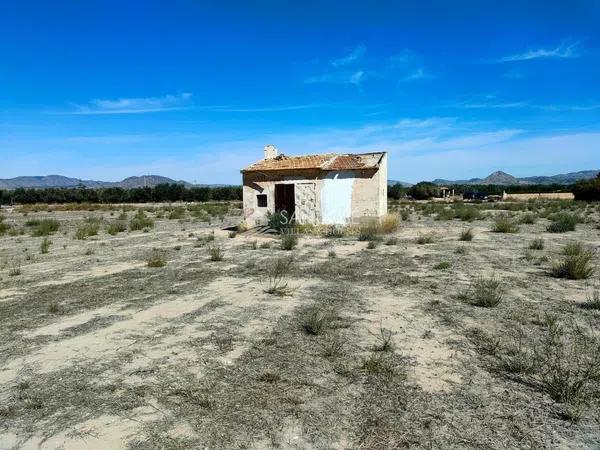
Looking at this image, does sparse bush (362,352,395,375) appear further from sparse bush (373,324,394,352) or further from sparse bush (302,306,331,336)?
sparse bush (302,306,331,336)

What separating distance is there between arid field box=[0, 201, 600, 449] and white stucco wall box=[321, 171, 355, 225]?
29.1 ft

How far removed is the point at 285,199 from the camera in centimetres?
2336

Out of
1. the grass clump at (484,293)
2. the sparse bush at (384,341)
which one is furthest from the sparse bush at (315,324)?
the grass clump at (484,293)

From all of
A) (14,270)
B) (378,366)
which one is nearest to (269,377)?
(378,366)

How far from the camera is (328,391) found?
5102 millimetres

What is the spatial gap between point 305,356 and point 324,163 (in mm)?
16784

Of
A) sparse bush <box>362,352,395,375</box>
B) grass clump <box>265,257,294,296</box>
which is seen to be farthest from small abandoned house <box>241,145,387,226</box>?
sparse bush <box>362,352,395,375</box>

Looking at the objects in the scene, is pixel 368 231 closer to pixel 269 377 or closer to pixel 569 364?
pixel 569 364

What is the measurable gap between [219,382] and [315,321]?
2203 mm

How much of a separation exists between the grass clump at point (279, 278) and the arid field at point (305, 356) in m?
0.09

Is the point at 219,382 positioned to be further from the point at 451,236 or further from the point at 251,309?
the point at 451,236

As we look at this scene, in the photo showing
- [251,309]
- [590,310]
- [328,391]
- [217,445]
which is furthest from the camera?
[251,309]

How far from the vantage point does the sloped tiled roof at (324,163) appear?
21750 millimetres

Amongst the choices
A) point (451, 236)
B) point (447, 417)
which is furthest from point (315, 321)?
point (451, 236)
